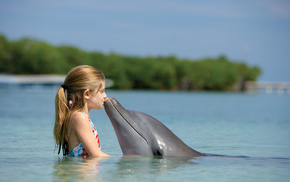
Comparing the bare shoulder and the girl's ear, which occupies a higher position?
the girl's ear

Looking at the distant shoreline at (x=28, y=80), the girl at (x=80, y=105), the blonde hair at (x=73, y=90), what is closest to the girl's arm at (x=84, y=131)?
the girl at (x=80, y=105)

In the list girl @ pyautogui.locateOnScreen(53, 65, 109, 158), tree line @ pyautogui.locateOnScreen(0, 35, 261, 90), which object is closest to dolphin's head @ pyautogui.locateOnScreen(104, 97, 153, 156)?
girl @ pyautogui.locateOnScreen(53, 65, 109, 158)

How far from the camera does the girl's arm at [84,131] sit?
18.3 ft

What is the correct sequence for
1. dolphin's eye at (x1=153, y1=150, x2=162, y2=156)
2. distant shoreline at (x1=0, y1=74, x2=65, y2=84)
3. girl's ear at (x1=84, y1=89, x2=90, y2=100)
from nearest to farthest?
1. girl's ear at (x1=84, y1=89, x2=90, y2=100)
2. dolphin's eye at (x1=153, y1=150, x2=162, y2=156)
3. distant shoreline at (x1=0, y1=74, x2=65, y2=84)

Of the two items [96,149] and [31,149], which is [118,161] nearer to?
[96,149]

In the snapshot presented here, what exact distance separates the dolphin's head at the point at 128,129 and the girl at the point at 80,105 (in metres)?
0.16

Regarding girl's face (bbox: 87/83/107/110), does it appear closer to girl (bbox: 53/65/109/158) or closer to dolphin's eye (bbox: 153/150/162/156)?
girl (bbox: 53/65/109/158)

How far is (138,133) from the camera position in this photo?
5820 millimetres

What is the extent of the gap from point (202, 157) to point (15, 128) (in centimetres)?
768

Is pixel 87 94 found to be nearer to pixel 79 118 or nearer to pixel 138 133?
pixel 79 118

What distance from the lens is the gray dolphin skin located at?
5.80 metres

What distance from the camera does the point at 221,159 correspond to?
Answer: 6.85 m

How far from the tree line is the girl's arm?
85.8m

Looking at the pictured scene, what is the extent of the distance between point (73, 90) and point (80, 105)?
0.19 meters
